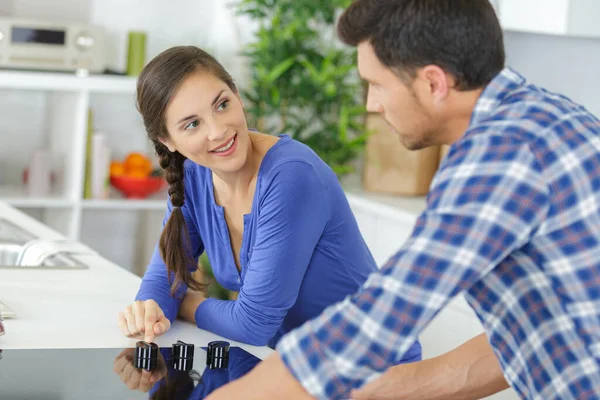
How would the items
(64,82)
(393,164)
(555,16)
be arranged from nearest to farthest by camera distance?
(555,16), (393,164), (64,82)

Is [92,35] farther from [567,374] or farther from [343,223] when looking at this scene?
[567,374]

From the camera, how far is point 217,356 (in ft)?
4.85

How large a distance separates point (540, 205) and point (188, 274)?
3.43 ft

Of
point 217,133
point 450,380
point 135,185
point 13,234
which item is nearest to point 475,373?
point 450,380

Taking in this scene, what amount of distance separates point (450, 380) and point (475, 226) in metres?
0.57

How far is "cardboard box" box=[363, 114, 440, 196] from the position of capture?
387 cm

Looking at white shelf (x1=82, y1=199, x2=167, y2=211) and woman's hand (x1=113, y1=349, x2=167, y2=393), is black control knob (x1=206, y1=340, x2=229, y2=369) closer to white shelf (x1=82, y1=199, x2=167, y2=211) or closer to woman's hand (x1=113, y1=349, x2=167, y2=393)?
woman's hand (x1=113, y1=349, x2=167, y2=393)

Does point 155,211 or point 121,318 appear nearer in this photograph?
point 121,318

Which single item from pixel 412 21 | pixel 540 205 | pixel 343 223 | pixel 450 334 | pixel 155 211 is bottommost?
pixel 155 211

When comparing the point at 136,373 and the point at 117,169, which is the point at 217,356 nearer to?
the point at 136,373

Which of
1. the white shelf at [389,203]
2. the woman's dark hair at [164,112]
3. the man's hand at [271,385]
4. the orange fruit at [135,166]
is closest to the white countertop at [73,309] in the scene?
the woman's dark hair at [164,112]

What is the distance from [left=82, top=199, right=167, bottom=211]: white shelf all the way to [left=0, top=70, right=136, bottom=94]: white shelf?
0.52m

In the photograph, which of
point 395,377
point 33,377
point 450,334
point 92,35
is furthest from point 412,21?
point 92,35

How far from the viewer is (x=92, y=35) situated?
13.6 ft
